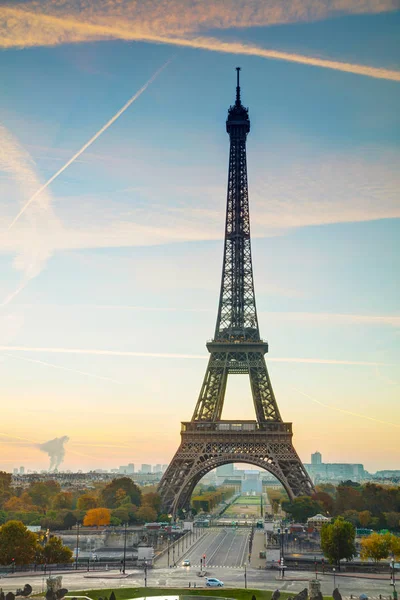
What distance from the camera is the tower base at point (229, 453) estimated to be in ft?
304

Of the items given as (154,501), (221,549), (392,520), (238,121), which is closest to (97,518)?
(154,501)

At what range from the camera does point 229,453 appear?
9462 cm

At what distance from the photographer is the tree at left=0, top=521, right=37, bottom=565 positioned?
2537 inches

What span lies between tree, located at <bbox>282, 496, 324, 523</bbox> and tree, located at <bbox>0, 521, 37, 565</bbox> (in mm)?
40891

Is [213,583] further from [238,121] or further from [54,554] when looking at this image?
[238,121]

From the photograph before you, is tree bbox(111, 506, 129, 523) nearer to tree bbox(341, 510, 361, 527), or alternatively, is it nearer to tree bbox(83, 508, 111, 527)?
tree bbox(83, 508, 111, 527)

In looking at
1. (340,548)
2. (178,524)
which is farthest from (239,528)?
→ (340,548)

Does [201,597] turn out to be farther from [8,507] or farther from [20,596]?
[8,507]

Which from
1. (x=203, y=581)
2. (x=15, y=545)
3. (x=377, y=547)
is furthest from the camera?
(x=377, y=547)

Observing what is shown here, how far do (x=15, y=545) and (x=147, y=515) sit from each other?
34252 millimetres

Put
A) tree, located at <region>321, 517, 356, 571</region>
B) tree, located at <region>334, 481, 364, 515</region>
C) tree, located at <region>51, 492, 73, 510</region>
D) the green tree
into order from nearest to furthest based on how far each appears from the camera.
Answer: tree, located at <region>321, 517, 356, 571</region> → tree, located at <region>334, 481, 364, 515</region> → the green tree → tree, located at <region>51, 492, 73, 510</region>

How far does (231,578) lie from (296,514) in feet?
113

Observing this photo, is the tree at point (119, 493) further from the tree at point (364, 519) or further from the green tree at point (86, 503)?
the tree at point (364, 519)

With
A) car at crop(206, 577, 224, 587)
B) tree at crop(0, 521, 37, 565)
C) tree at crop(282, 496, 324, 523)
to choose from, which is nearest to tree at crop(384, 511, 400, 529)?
tree at crop(282, 496, 324, 523)
